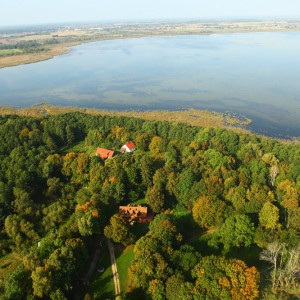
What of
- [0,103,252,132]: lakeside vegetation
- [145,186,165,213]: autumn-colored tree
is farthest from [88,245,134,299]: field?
[0,103,252,132]: lakeside vegetation

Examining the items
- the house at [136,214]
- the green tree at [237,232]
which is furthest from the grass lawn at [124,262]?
the green tree at [237,232]

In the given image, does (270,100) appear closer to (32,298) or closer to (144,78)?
(144,78)

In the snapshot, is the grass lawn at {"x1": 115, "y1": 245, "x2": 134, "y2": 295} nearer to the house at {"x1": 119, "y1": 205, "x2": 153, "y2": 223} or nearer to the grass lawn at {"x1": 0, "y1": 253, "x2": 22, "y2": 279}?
the house at {"x1": 119, "y1": 205, "x2": 153, "y2": 223}

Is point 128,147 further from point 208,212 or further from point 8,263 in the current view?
point 8,263

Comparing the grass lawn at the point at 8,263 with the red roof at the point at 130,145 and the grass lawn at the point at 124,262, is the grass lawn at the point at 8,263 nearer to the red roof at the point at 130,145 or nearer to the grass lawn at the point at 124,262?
the grass lawn at the point at 124,262

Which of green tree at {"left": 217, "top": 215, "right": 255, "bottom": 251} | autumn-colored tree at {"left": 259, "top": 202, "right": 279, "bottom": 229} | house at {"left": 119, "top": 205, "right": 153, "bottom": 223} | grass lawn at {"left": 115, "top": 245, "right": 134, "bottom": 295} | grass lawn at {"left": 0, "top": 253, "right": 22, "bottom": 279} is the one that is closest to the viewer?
grass lawn at {"left": 115, "top": 245, "right": 134, "bottom": 295}

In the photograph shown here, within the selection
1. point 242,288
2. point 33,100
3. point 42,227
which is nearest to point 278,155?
point 242,288
